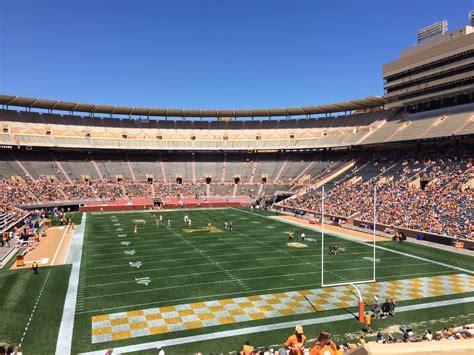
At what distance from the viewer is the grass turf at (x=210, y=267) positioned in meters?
17.9

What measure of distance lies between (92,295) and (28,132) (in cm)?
5469

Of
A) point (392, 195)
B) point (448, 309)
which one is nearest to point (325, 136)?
point (392, 195)

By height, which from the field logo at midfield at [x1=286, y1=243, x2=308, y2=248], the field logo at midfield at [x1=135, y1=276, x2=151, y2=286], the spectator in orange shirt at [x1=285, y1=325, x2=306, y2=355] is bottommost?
the field logo at midfield at [x1=135, y1=276, x2=151, y2=286]

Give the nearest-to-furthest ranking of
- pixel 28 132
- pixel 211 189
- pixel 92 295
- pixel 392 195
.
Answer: pixel 92 295 < pixel 392 195 < pixel 28 132 < pixel 211 189

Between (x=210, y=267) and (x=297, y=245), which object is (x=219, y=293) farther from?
(x=297, y=245)

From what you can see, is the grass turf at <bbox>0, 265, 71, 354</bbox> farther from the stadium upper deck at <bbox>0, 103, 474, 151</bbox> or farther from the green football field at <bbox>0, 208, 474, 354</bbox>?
the stadium upper deck at <bbox>0, 103, 474, 151</bbox>

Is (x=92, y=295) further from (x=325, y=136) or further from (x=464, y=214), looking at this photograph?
(x=325, y=136)

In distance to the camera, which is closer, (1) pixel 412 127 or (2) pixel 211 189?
(1) pixel 412 127

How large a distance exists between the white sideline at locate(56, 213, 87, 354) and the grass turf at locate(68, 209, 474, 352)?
1.01ft

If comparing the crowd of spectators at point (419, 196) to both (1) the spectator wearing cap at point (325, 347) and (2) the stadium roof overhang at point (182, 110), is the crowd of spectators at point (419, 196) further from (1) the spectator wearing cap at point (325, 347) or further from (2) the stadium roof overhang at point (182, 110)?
(1) the spectator wearing cap at point (325, 347)

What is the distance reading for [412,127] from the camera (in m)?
51.8

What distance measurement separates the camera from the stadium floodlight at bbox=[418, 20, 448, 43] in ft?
165

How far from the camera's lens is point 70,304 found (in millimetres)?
17812

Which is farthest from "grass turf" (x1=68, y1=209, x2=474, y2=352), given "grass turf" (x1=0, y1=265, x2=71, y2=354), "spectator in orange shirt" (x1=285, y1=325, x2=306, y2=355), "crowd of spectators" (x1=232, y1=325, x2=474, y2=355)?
"spectator in orange shirt" (x1=285, y1=325, x2=306, y2=355)
